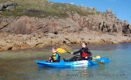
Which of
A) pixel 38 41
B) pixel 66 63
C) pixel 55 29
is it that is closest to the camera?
pixel 66 63

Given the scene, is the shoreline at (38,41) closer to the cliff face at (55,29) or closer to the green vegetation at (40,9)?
the cliff face at (55,29)

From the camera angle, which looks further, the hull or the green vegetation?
the green vegetation

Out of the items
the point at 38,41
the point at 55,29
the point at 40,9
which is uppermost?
the point at 40,9

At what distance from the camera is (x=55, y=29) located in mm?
53906

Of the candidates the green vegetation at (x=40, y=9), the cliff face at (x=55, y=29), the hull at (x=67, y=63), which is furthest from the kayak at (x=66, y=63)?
the green vegetation at (x=40, y=9)

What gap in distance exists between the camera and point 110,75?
50.2 feet

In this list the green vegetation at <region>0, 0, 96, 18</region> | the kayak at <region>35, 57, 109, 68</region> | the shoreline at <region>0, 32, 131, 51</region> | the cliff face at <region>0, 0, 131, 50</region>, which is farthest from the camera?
the green vegetation at <region>0, 0, 96, 18</region>

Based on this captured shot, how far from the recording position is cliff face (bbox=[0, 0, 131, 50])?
41566mm

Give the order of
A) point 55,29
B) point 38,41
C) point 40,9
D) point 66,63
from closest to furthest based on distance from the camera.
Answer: point 66,63 < point 38,41 < point 55,29 < point 40,9

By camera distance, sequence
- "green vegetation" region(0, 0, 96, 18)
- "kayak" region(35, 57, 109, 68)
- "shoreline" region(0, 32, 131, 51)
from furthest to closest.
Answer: "green vegetation" region(0, 0, 96, 18) < "shoreline" region(0, 32, 131, 51) < "kayak" region(35, 57, 109, 68)

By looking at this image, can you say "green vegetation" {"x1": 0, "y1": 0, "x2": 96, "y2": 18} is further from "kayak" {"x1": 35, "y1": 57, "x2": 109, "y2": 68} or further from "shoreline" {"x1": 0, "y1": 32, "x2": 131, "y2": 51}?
"kayak" {"x1": 35, "y1": 57, "x2": 109, "y2": 68}

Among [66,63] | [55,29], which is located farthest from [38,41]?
[66,63]

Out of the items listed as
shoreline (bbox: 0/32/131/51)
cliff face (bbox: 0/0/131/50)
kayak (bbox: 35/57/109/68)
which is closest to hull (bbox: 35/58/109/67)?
kayak (bbox: 35/57/109/68)

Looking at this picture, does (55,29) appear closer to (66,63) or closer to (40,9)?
(40,9)
